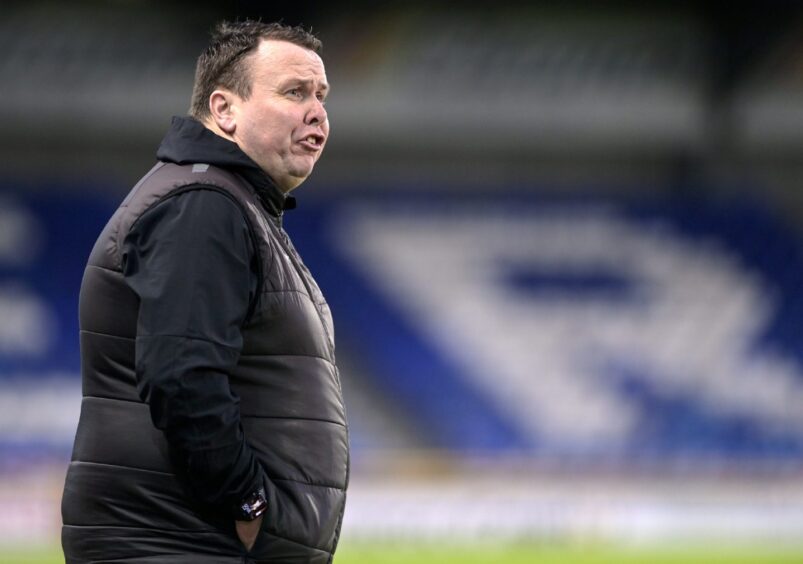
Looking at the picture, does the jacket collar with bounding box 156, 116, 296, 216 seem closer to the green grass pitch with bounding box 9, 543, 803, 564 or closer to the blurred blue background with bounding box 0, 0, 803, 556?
the green grass pitch with bounding box 9, 543, 803, 564

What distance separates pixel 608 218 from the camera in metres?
10.7

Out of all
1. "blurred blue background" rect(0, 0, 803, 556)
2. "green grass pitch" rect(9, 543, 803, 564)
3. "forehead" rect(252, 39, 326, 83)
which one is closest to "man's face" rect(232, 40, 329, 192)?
"forehead" rect(252, 39, 326, 83)

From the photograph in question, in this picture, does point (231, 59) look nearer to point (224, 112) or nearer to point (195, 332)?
point (224, 112)

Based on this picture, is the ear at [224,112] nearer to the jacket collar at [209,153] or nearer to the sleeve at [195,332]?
the jacket collar at [209,153]

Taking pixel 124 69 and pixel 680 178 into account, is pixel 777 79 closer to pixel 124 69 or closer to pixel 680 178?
pixel 680 178

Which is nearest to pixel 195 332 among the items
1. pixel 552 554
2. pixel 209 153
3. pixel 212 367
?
pixel 212 367

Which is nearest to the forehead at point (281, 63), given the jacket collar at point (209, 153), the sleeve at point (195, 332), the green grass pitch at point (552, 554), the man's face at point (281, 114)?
the man's face at point (281, 114)

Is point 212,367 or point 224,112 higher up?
point 224,112

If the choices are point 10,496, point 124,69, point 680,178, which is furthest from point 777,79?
point 10,496

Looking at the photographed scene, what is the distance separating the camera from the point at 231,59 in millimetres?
2062

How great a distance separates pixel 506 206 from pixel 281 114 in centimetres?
875

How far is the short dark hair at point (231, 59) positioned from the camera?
2.06 m

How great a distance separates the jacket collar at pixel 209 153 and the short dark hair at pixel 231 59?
5 centimetres

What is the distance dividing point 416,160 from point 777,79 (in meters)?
3.10
